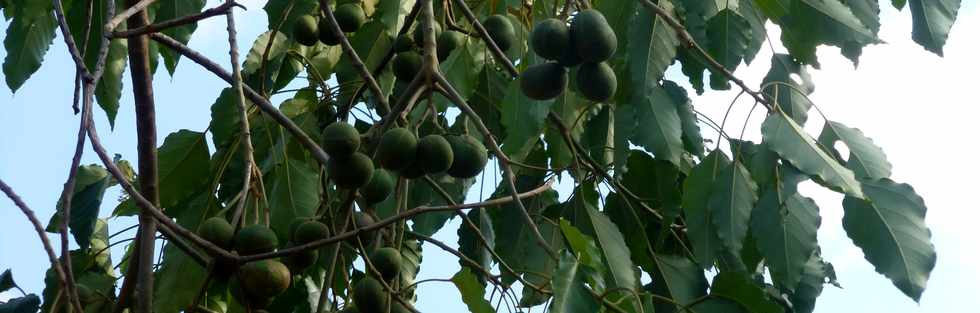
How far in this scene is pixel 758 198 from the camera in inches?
71.7

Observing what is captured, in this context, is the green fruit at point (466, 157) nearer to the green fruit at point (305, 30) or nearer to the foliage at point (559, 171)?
the foliage at point (559, 171)

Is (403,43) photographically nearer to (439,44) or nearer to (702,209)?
(439,44)

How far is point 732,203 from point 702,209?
0.20ft

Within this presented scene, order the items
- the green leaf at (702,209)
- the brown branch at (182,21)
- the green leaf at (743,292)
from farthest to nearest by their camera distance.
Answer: the green leaf at (702,209)
the green leaf at (743,292)
the brown branch at (182,21)

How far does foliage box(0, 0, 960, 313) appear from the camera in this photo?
5.24 ft

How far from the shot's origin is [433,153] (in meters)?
1.56

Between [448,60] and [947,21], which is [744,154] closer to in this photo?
[947,21]

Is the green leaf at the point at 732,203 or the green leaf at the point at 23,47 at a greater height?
the green leaf at the point at 23,47

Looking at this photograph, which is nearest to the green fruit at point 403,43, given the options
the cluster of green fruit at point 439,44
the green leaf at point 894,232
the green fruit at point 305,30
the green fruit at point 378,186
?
the cluster of green fruit at point 439,44

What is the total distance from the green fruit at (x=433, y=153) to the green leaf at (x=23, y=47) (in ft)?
3.86

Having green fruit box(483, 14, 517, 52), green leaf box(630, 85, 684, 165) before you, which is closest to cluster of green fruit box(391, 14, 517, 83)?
green fruit box(483, 14, 517, 52)

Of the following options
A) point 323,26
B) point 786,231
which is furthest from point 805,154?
point 323,26

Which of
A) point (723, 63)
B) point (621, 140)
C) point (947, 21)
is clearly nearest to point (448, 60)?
point (621, 140)

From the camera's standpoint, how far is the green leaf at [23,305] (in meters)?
1.64
